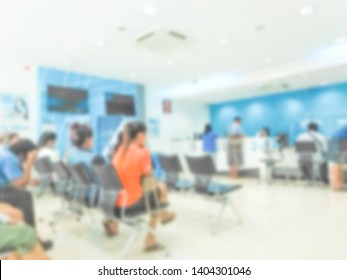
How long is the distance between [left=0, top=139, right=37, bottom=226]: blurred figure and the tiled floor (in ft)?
1.57

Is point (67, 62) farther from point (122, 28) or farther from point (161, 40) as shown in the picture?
point (161, 40)

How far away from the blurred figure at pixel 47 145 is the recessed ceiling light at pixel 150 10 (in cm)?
197

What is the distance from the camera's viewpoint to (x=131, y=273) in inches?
33.5

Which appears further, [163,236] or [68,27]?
[68,27]

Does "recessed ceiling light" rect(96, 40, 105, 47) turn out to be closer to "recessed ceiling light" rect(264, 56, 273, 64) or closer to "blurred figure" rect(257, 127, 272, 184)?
"recessed ceiling light" rect(264, 56, 273, 64)

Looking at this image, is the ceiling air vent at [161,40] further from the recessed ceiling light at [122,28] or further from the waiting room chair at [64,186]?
the waiting room chair at [64,186]

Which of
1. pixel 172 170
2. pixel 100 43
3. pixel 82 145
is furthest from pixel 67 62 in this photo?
pixel 172 170

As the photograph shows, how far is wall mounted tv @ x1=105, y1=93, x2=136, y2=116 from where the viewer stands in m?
6.43

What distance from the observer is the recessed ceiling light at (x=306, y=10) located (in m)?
2.96

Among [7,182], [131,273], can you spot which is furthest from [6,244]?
[7,182]

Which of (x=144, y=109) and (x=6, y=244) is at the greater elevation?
(x=144, y=109)

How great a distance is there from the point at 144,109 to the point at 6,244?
213 inches

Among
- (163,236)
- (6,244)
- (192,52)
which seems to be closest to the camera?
(6,244)

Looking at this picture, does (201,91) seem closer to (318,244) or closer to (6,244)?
(318,244)
